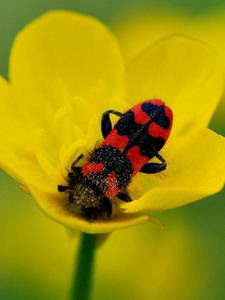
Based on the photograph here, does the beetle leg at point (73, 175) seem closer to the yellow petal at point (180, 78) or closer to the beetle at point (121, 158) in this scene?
the beetle at point (121, 158)

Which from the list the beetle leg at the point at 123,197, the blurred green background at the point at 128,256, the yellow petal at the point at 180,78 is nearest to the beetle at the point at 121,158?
the beetle leg at the point at 123,197

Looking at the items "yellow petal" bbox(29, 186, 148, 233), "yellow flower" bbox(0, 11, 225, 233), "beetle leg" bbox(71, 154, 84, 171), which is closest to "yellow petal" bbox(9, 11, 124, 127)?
"yellow flower" bbox(0, 11, 225, 233)

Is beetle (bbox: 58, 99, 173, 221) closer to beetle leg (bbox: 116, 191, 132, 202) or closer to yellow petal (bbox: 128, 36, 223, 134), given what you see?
beetle leg (bbox: 116, 191, 132, 202)

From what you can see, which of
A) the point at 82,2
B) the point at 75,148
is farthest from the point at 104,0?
the point at 75,148

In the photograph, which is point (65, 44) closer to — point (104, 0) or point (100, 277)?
point (100, 277)

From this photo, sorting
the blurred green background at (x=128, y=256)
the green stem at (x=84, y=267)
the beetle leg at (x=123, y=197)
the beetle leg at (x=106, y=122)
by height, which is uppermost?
the beetle leg at (x=106, y=122)

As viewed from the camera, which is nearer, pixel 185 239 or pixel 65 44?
pixel 65 44
